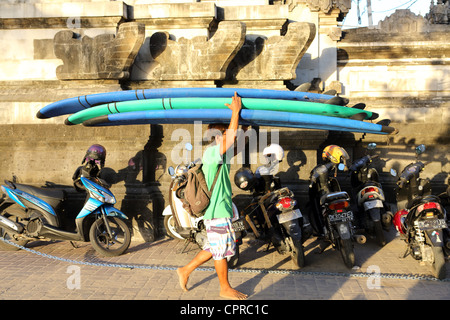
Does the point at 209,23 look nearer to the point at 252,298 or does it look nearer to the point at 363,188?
the point at 363,188

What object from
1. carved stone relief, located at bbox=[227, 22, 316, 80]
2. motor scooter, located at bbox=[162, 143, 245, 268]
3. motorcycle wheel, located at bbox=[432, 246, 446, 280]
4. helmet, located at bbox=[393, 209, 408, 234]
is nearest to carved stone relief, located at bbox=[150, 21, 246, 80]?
carved stone relief, located at bbox=[227, 22, 316, 80]

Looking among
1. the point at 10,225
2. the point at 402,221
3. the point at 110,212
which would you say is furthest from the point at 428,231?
the point at 10,225

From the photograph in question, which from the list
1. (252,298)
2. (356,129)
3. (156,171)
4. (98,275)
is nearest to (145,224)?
(156,171)

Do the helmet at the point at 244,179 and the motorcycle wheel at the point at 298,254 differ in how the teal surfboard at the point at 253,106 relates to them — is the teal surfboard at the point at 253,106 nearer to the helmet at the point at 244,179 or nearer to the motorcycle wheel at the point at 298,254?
the helmet at the point at 244,179

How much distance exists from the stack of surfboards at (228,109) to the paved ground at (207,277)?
67.9 inches

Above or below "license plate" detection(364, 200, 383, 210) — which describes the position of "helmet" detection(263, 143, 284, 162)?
above

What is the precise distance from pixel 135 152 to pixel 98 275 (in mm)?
2449

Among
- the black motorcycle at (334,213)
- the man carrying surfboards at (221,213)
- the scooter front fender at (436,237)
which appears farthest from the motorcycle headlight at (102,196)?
the scooter front fender at (436,237)

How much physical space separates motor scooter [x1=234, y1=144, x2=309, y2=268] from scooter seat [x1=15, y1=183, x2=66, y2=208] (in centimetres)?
269

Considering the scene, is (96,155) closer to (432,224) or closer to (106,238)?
(106,238)

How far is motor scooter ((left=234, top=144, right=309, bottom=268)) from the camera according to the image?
18.0ft

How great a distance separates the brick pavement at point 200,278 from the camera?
14.9 ft

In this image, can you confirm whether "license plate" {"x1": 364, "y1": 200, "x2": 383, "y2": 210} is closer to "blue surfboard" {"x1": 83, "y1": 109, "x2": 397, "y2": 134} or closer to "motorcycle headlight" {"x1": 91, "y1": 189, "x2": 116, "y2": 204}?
"blue surfboard" {"x1": 83, "y1": 109, "x2": 397, "y2": 134}

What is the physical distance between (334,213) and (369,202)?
1117mm
